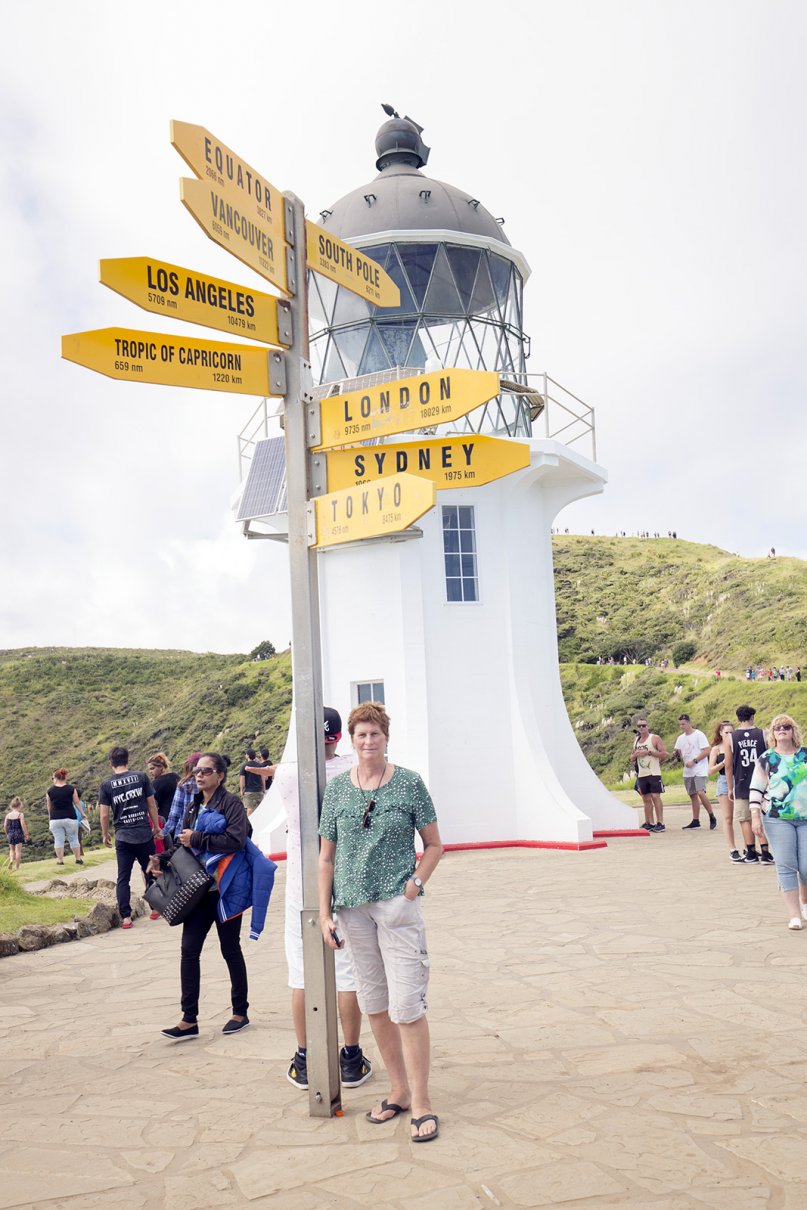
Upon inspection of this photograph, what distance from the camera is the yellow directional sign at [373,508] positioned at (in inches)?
172

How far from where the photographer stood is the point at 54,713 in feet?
169

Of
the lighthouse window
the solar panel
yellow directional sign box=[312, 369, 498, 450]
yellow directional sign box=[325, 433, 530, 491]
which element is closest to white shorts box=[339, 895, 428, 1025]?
yellow directional sign box=[325, 433, 530, 491]

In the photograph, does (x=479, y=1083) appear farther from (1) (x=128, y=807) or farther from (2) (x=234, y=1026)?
(1) (x=128, y=807)

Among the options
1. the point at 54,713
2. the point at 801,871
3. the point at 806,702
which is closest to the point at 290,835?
the point at 801,871

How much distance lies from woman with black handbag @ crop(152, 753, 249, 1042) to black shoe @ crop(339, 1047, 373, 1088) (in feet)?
3.75

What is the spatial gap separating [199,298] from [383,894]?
2687 mm

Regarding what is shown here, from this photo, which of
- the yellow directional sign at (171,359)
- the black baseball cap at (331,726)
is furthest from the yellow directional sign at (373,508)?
the black baseball cap at (331,726)

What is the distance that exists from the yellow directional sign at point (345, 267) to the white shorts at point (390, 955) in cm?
301

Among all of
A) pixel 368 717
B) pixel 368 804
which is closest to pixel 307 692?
pixel 368 717

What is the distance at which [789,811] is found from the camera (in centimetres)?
768

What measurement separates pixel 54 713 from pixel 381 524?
5013 cm

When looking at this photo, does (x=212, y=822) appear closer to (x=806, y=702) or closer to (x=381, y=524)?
(x=381, y=524)

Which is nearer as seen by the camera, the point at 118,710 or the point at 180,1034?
the point at 180,1034

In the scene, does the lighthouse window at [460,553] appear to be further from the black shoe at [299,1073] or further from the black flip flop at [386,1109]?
the black flip flop at [386,1109]
